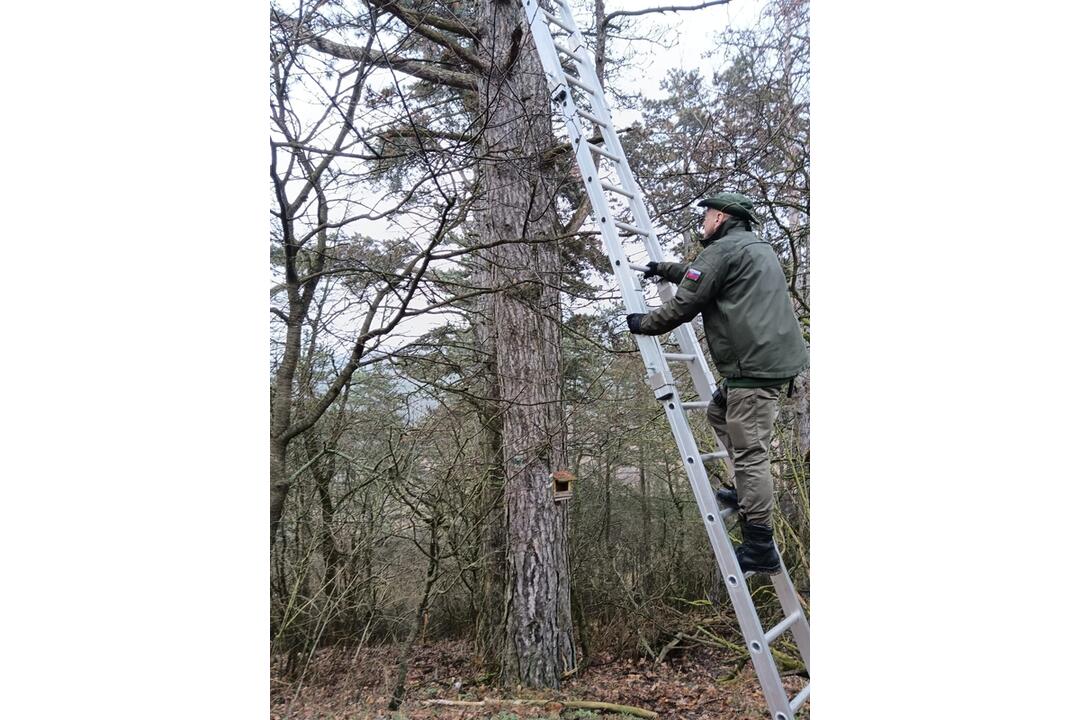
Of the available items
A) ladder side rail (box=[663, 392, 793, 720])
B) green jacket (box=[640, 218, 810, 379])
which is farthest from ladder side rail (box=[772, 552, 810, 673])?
green jacket (box=[640, 218, 810, 379])

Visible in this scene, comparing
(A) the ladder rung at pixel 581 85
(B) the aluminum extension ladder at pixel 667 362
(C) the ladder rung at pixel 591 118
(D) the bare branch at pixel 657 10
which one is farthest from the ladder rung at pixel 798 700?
(D) the bare branch at pixel 657 10

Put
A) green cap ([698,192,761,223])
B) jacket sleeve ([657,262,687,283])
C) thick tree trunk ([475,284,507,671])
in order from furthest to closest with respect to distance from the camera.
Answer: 1. thick tree trunk ([475,284,507,671])
2. jacket sleeve ([657,262,687,283])
3. green cap ([698,192,761,223])

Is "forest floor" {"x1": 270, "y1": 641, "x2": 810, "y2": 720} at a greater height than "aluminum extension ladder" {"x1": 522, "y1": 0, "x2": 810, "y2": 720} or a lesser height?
lesser

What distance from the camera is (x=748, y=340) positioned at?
4.80 ft

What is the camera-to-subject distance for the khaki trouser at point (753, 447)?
1.48 m

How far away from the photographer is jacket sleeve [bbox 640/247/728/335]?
146cm

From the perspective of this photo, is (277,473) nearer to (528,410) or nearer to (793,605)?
(528,410)

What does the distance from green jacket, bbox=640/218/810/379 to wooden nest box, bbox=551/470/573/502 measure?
1157mm

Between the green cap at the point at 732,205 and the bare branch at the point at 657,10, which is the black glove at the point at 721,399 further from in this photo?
the bare branch at the point at 657,10

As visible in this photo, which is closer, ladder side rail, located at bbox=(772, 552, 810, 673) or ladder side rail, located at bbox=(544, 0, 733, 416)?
ladder side rail, located at bbox=(772, 552, 810, 673)

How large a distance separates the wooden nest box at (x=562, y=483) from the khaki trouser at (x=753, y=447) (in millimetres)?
1073

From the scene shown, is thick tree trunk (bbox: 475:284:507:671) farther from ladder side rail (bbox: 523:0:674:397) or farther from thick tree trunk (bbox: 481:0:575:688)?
ladder side rail (bbox: 523:0:674:397)
